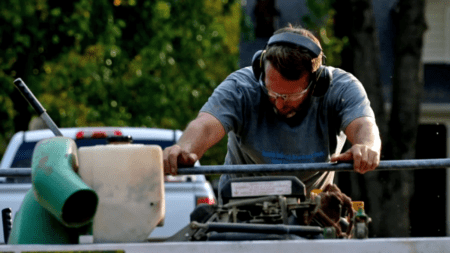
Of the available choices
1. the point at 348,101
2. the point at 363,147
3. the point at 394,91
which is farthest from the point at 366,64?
the point at 363,147

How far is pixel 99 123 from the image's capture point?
17203 millimetres

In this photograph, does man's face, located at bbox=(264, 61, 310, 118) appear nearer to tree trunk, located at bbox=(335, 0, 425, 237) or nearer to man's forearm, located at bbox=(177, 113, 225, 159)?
man's forearm, located at bbox=(177, 113, 225, 159)

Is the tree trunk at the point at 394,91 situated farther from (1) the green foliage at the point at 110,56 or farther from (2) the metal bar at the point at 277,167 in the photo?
(2) the metal bar at the point at 277,167

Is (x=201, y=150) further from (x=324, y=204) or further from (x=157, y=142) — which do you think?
(x=157, y=142)

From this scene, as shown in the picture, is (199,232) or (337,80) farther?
(337,80)

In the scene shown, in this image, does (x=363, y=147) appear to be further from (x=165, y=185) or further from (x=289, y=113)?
(x=165, y=185)

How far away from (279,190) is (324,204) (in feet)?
0.59

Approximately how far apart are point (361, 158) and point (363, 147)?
5 centimetres

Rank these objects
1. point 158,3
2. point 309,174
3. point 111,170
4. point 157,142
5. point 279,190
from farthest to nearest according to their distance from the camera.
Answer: point 158,3 → point 157,142 → point 309,174 → point 279,190 → point 111,170

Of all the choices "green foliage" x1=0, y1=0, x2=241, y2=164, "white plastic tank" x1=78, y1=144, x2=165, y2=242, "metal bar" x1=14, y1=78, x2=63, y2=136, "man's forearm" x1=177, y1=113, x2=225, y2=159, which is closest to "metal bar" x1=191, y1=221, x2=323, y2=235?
"white plastic tank" x1=78, y1=144, x2=165, y2=242

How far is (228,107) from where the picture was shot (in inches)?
153

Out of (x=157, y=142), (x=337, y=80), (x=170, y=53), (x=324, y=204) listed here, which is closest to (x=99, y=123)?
(x=170, y=53)

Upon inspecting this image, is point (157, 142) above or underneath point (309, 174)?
underneath

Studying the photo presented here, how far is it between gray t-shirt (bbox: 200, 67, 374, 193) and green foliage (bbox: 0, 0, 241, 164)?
1182 centimetres
